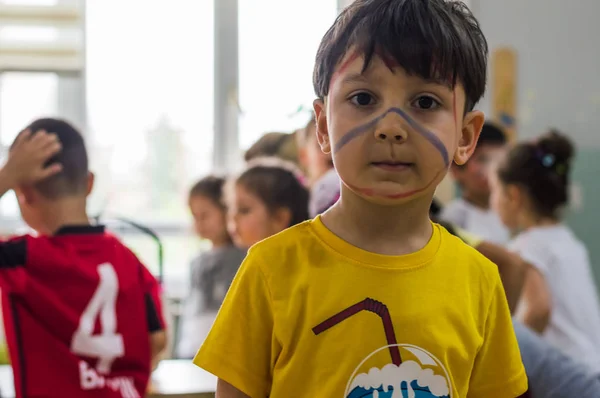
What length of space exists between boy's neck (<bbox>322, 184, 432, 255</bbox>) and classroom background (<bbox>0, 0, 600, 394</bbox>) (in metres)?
2.70

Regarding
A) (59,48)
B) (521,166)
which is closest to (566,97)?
(521,166)

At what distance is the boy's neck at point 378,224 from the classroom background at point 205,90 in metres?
2.70

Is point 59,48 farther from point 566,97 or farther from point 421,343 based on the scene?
point 421,343

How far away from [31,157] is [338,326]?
0.92 metres

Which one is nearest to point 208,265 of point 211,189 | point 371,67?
point 211,189

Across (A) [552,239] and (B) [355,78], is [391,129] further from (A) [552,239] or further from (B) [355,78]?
(A) [552,239]

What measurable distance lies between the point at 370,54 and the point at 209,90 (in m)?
2.92

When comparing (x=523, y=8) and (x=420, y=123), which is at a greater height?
(x=523, y=8)

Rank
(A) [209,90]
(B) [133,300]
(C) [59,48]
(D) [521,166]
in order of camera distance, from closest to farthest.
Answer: (B) [133,300]
(D) [521,166]
(C) [59,48]
(A) [209,90]

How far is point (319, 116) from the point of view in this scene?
Answer: 825mm

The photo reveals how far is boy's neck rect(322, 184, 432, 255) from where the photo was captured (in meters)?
0.77

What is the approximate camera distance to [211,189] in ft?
9.16

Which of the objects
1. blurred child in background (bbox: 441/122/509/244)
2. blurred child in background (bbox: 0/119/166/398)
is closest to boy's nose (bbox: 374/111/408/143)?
blurred child in background (bbox: 0/119/166/398)

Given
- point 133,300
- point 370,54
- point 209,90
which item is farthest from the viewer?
point 209,90
